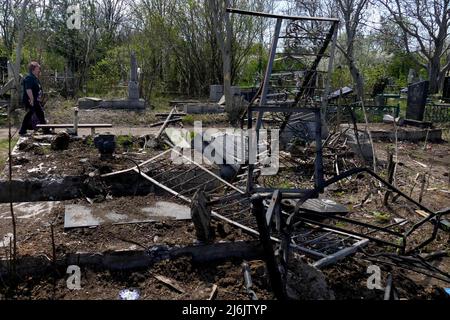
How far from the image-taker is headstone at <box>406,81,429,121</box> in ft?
40.0

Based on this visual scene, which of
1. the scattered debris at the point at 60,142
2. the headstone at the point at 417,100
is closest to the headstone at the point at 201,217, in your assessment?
the scattered debris at the point at 60,142

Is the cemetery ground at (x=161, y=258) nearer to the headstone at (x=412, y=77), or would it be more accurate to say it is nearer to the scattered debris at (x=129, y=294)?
the scattered debris at (x=129, y=294)

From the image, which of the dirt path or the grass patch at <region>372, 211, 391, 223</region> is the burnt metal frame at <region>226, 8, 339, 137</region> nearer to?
the grass patch at <region>372, 211, 391, 223</region>

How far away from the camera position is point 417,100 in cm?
1236

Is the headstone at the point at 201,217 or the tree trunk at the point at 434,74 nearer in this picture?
the headstone at the point at 201,217

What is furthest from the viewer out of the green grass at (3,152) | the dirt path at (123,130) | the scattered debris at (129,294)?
the dirt path at (123,130)

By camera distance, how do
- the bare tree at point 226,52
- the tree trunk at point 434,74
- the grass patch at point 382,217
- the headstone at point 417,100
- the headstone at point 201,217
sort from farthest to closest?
the tree trunk at point 434,74, the bare tree at point 226,52, the headstone at point 417,100, the grass patch at point 382,217, the headstone at point 201,217

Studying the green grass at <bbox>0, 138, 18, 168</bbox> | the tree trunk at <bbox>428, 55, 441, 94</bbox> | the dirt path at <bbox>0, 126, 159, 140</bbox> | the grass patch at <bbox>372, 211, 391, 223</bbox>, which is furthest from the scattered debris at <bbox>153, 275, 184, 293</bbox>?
the tree trunk at <bbox>428, 55, 441, 94</bbox>

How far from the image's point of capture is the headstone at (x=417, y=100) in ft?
40.0

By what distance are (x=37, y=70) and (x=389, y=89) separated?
25.0 m
